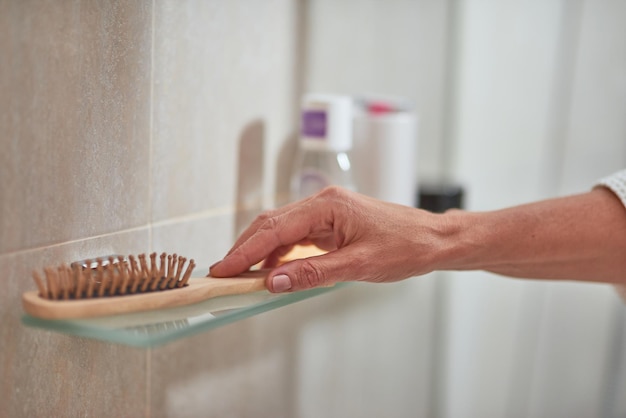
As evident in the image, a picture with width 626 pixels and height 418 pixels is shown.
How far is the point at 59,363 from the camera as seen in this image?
712 millimetres

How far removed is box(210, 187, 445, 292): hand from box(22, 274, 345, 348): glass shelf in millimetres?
33

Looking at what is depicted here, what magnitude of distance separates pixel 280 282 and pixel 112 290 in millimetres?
161

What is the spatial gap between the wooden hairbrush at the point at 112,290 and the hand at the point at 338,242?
4cm

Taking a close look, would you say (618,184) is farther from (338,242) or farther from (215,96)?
(215,96)

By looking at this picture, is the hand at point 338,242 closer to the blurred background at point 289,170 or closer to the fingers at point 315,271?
the fingers at point 315,271

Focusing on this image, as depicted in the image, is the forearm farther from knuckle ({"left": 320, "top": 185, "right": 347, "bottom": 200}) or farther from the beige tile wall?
the beige tile wall

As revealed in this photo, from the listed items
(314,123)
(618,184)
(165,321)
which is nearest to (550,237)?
(618,184)

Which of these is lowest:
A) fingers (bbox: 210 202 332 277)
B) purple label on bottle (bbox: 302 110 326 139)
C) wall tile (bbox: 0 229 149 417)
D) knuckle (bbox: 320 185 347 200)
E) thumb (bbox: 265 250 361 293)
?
wall tile (bbox: 0 229 149 417)

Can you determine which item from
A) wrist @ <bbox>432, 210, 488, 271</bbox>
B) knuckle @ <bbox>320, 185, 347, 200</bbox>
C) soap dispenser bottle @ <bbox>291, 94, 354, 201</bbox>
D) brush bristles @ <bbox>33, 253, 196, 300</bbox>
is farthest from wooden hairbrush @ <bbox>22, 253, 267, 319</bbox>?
soap dispenser bottle @ <bbox>291, 94, 354, 201</bbox>

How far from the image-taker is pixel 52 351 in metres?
0.70

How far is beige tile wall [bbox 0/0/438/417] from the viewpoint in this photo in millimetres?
652

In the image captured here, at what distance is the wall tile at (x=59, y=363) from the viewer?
65cm

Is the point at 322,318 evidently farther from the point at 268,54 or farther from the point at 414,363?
the point at 268,54

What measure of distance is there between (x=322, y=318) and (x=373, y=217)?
0.58m
